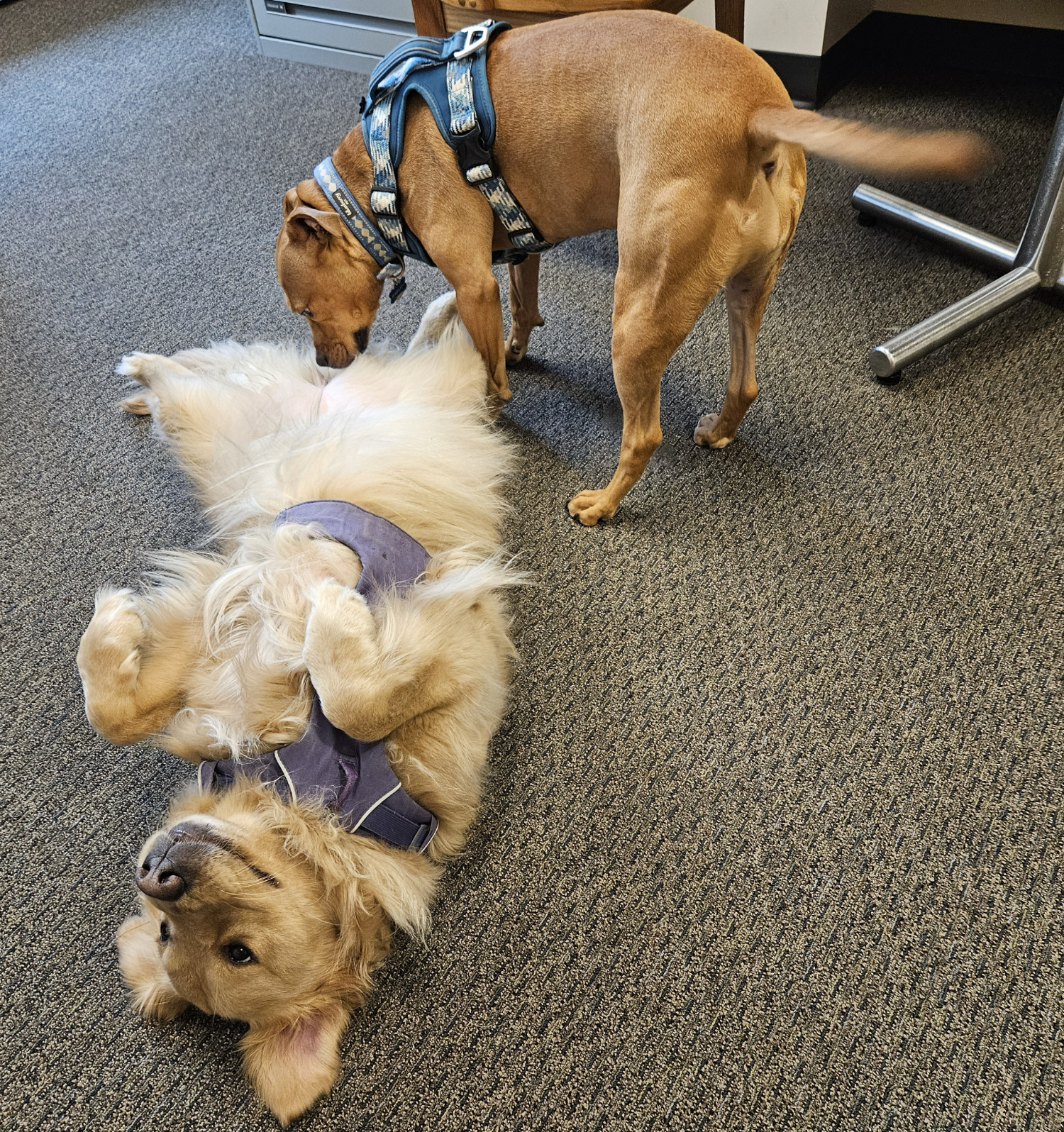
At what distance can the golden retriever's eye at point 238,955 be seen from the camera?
3.07 ft

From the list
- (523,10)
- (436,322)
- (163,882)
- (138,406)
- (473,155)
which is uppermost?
(523,10)

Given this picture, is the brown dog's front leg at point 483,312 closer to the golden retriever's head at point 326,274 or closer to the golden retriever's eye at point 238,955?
the golden retriever's head at point 326,274

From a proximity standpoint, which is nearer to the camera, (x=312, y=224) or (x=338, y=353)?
(x=312, y=224)

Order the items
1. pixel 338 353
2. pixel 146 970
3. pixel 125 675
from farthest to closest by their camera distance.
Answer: pixel 338 353, pixel 125 675, pixel 146 970

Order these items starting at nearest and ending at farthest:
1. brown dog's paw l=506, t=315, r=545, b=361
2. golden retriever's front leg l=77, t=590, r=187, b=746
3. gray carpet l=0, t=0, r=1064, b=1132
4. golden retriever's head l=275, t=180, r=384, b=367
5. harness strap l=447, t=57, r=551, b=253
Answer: gray carpet l=0, t=0, r=1064, b=1132 → golden retriever's front leg l=77, t=590, r=187, b=746 → harness strap l=447, t=57, r=551, b=253 → golden retriever's head l=275, t=180, r=384, b=367 → brown dog's paw l=506, t=315, r=545, b=361

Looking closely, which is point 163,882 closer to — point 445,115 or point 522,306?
point 445,115

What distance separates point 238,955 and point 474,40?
141 centimetres

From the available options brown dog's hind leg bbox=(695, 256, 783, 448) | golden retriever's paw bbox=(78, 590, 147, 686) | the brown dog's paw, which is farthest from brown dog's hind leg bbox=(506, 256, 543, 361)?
golden retriever's paw bbox=(78, 590, 147, 686)

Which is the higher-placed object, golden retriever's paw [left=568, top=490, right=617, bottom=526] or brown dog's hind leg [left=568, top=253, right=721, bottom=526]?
brown dog's hind leg [left=568, top=253, right=721, bottom=526]

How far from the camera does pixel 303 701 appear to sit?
1120mm

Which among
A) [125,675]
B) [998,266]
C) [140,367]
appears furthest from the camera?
[998,266]

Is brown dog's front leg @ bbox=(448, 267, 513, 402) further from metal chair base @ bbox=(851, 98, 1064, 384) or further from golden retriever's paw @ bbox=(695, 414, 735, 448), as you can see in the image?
metal chair base @ bbox=(851, 98, 1064, 384)

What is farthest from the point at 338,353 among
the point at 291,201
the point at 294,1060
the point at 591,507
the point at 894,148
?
the point at 294,1060

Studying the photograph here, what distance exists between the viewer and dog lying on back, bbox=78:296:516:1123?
95cm
